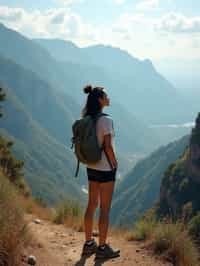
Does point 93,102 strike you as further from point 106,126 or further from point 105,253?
point 105,253

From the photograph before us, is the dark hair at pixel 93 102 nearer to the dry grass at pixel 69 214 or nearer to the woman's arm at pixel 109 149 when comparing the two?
the woman's arm at pixel 109 149

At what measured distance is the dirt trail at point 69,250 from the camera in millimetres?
6453

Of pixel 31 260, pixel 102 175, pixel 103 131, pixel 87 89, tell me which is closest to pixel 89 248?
pixel 31 260

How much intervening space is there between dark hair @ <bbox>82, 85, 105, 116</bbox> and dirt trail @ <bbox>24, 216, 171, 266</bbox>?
221 centimetres

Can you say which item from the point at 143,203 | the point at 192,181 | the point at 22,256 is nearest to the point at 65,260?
the point at 22,256

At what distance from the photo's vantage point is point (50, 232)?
841cm

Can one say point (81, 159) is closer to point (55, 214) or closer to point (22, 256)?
point (22, 256)

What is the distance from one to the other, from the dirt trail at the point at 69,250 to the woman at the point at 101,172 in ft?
0.68

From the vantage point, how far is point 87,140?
20.2 ft

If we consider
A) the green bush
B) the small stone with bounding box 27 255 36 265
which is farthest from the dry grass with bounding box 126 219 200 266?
the small stone with bounding box 27 255 36 265

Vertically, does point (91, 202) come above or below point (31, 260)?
above

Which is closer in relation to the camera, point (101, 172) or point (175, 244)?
point (101, 172)

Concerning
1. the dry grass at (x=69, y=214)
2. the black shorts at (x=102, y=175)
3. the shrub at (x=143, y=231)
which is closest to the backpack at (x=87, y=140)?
the black shorts at (x=102, y=175)

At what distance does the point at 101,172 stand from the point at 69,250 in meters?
1.73
